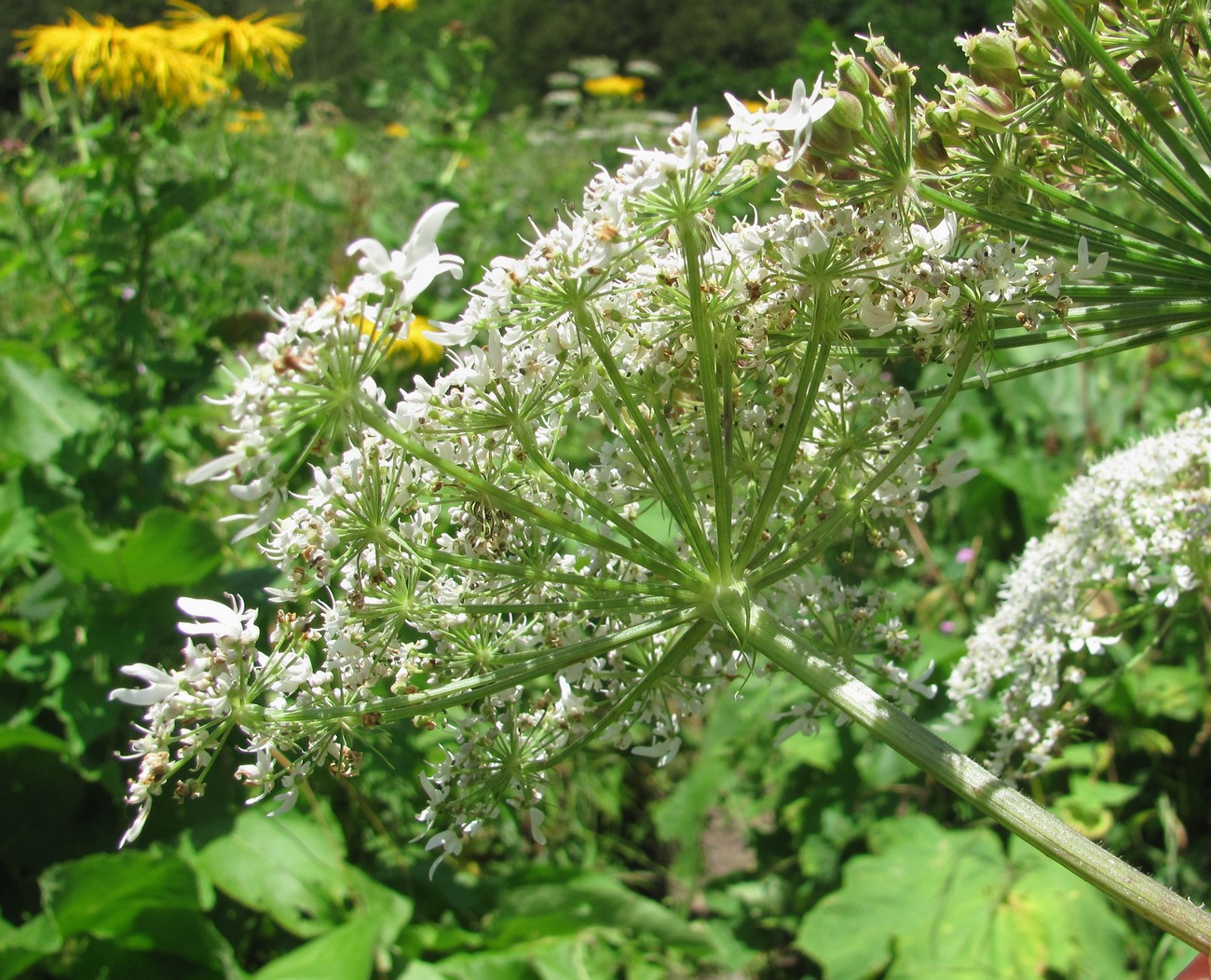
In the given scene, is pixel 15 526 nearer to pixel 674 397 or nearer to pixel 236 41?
pixel 236 41

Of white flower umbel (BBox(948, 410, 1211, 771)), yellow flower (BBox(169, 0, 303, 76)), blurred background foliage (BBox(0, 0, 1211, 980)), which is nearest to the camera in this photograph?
white flower umbel (BBox(948, 410, 1211, 771))

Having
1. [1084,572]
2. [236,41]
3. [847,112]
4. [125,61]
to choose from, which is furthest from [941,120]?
[236,41]

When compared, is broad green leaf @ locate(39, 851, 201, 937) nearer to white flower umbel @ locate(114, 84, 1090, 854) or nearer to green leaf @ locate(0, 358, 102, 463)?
green leaf @ locate(0, 358, 102, 463)

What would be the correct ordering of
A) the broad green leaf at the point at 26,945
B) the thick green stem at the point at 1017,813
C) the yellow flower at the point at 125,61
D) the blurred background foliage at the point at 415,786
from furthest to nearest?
the yellow flower at the point at 125,61
the blurred background foliage at the point at 415,786
the broad green leaf at the point at 26,945
the thick green stem at the point at 1017,813

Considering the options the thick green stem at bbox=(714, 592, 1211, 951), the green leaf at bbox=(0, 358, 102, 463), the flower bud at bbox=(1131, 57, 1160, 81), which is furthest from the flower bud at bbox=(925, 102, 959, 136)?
the green leaf at bbox=(0, 358, 102, 463)

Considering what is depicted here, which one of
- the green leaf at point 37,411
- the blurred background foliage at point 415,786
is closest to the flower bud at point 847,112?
the blurred background foliage at point 415,786

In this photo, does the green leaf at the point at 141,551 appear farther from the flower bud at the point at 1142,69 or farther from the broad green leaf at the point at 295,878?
the flower bud at the point at 1142,69

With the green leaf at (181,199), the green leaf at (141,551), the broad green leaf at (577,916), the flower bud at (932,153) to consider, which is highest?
the flower bud at (932,153)
